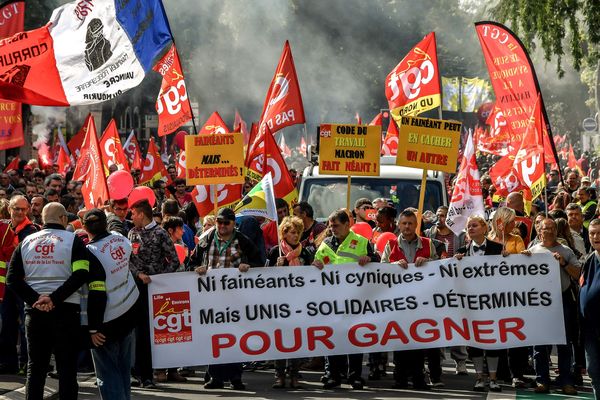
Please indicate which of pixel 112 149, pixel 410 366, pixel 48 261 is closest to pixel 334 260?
pixel 410 366

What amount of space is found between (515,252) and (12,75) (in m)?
5.06

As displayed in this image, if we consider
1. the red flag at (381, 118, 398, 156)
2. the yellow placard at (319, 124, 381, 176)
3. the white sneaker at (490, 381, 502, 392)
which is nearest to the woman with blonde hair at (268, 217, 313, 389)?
the white sneaker at (490, 381, 502, 392)

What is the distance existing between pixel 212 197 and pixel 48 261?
19.9 ft


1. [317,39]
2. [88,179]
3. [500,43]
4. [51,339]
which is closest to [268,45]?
[317,39]

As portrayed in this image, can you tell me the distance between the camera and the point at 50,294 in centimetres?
909

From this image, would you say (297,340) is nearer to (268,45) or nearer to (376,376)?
(376,376)

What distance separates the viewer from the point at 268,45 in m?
71.5

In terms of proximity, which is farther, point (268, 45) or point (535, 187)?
point (268, 45)

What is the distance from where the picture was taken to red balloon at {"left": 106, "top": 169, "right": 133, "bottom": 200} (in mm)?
13573

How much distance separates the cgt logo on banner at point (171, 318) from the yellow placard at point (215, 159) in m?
2.76

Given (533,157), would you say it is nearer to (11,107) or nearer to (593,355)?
(11,107)

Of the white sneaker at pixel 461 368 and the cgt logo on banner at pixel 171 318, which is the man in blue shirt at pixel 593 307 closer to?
the white sneaker at pixel 461 368

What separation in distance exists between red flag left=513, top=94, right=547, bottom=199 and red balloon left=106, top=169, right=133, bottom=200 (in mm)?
5233

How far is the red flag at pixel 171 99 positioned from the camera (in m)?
16.4
